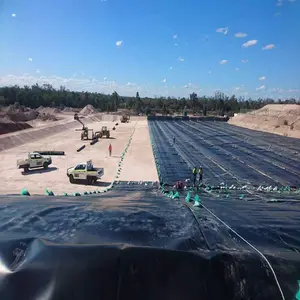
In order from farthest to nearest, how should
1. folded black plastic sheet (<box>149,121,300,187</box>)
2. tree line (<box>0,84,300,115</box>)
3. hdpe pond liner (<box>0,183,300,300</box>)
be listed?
tree line (<box>0,84,300,115</box>), folded black plastic sheet (<box>149,121,300,187</box>), hdpe pond liner (<box>0,183,300,300</box>)

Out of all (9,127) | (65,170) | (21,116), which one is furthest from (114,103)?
(65,170)

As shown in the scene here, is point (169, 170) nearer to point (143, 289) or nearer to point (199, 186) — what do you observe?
point (199, 186)

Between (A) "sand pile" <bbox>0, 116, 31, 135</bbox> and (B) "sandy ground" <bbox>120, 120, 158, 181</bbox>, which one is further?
(A) "sand pile" <bbox>0, 116, 31, 135</bbox>

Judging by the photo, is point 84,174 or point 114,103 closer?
point 84,174

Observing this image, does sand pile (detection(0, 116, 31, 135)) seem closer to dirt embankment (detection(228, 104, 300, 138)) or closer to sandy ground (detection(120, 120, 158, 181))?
sandy ground (detection(120, 120, 158, 181))

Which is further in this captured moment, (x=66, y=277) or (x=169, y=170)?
(x=169, y=170)

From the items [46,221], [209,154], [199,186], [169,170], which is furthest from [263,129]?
[46,221]

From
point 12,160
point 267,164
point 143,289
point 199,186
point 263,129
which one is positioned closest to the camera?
point 143,289

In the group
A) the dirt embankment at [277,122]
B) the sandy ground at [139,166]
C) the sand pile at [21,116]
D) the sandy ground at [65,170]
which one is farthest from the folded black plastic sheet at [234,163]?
the sand pile at [21,116]

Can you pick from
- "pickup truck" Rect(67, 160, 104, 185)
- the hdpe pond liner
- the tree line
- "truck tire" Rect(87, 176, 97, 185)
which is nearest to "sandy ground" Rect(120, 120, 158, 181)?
"pickup truck" Rect(67, 160, 104, 185)

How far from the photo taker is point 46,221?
4824 millimetres

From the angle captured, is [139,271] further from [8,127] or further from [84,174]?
[8,127]

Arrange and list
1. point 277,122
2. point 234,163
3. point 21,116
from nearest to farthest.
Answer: point 234,163
point 277,122
point 21,116

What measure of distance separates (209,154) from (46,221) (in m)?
24.7
